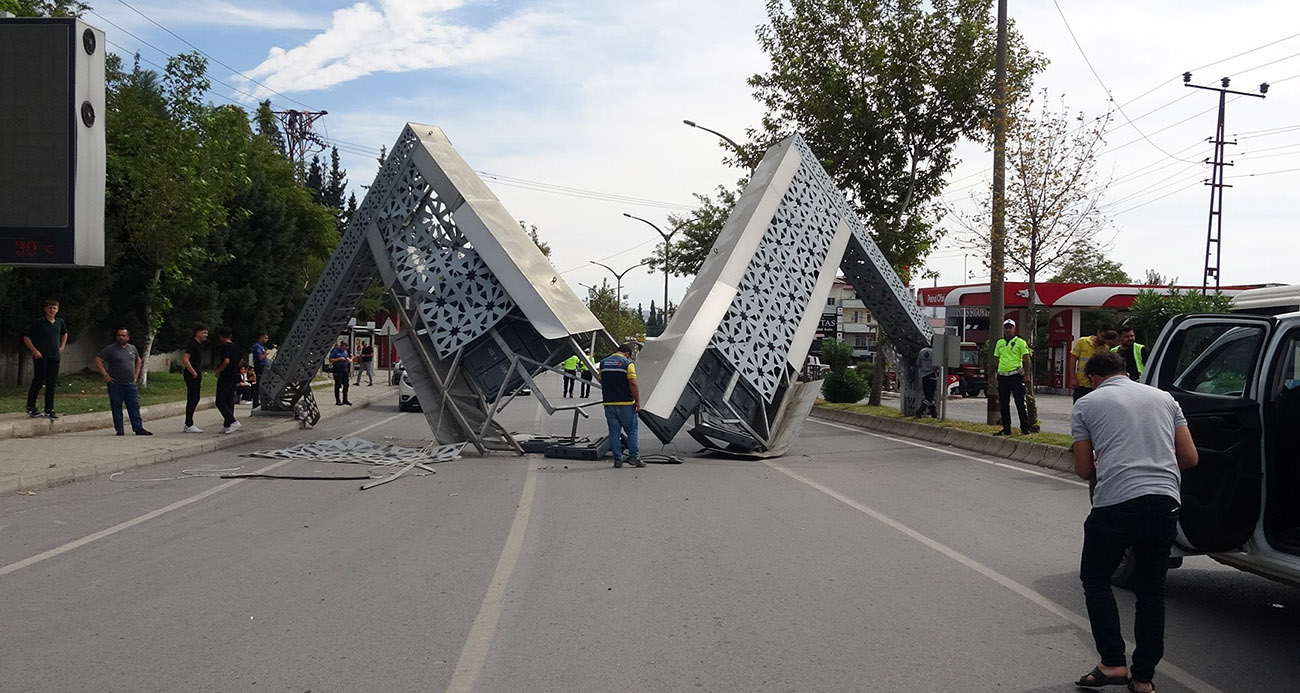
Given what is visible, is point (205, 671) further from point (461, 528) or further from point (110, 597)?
point (461, 528)

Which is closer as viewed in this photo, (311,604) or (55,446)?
(311,604)

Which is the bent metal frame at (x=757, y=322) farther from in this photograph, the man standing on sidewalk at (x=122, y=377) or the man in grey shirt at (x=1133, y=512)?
the man in grey shirt at (x=1133, y=512)

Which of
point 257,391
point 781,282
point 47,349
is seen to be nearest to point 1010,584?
point 781,282

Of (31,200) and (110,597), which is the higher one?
(31,200)

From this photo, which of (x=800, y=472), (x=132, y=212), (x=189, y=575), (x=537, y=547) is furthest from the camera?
(x=132, y=212)

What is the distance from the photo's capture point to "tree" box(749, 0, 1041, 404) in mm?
26094

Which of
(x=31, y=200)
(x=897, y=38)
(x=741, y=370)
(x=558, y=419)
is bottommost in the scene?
(x=558, y=419)

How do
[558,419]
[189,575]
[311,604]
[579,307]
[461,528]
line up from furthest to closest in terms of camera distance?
[558,419], [579,307], [461,528], [189,575], [311,604]

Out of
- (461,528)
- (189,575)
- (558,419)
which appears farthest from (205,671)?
(558,419)

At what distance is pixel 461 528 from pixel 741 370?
23.6 ft

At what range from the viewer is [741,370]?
618 inches

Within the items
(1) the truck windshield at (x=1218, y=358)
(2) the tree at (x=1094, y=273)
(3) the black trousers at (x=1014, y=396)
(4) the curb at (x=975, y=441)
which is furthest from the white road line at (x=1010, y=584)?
(2) the tree at (x=1094, y=273)

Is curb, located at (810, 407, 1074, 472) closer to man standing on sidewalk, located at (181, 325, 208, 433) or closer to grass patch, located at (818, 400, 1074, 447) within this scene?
grass patch, located at (818, 400, 1074, 447)

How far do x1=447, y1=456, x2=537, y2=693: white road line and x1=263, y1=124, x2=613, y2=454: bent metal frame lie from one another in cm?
607
